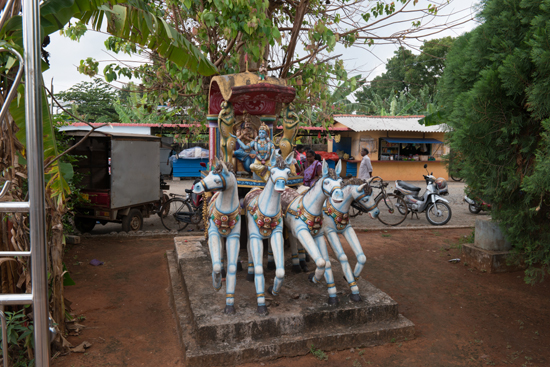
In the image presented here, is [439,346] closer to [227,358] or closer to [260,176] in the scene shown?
[227,358]

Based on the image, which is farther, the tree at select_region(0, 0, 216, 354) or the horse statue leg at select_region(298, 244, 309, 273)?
the horse statue leg at select_region(298, 244, 309, 273)

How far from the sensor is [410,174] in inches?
737

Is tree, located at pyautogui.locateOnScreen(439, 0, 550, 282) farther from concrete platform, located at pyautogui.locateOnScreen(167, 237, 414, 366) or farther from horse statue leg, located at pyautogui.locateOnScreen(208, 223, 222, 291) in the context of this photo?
horse statue leg, located at pyautogui.locateOnScreen(208, 223, 222, 291)

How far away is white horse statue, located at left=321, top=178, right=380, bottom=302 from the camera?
4.34 m

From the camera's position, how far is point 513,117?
3721 mm

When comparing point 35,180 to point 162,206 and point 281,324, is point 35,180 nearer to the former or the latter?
point 281,324

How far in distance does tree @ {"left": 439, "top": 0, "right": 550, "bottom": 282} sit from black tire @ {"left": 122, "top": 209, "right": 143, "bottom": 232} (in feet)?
21.9

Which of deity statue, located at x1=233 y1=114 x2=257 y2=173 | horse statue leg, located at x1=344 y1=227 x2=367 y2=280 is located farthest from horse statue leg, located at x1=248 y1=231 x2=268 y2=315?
deity statue, located at x1=233 y1=114 x2=257 y2=173

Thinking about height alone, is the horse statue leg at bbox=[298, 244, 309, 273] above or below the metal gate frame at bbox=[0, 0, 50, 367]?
below

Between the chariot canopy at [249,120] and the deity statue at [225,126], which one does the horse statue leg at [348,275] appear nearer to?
the chariot canopy at [249,120]

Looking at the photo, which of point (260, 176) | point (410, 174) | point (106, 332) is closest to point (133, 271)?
point (106, 332)

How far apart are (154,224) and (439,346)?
7.46 meters

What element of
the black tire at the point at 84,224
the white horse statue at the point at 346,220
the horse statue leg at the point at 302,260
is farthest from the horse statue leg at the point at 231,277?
the black tire at the point at 84,224

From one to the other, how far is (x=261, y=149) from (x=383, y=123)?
13.8 metres
